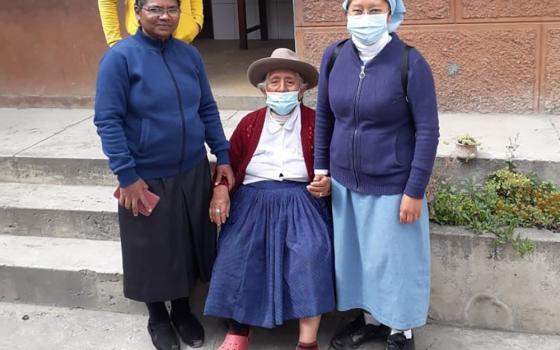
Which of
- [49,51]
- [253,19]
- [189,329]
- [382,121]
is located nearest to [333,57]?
[382,121]

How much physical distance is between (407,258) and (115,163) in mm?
1251

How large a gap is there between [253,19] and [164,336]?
6.64 m

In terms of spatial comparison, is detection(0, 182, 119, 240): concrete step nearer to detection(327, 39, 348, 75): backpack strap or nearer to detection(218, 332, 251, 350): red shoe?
detection(218, 332, 251, 350): red shoe

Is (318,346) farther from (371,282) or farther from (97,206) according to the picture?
(97,206)

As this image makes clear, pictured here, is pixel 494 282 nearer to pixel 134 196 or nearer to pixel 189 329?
pixel 189 329

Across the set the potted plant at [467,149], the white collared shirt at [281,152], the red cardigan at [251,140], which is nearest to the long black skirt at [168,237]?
the red cardigan at [251,140]

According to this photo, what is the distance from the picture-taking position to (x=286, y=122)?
3074 millimetres

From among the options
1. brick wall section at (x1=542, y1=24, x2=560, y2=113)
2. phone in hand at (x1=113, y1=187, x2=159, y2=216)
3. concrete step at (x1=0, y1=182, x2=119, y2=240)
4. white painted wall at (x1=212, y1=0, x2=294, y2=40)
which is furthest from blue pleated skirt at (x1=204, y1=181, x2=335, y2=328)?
white painted wall at (x1=212, y1=0, x2=294, y2=40)

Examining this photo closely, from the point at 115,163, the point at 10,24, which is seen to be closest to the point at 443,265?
the point at 115,163

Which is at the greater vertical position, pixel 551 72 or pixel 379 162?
pixel 551 72

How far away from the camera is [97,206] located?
12.7 ft

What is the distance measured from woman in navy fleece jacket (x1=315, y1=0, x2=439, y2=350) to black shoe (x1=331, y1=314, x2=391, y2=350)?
155 millimetres

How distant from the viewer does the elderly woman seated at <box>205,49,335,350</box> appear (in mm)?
2945

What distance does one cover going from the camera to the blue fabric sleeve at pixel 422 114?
255 centimetres
